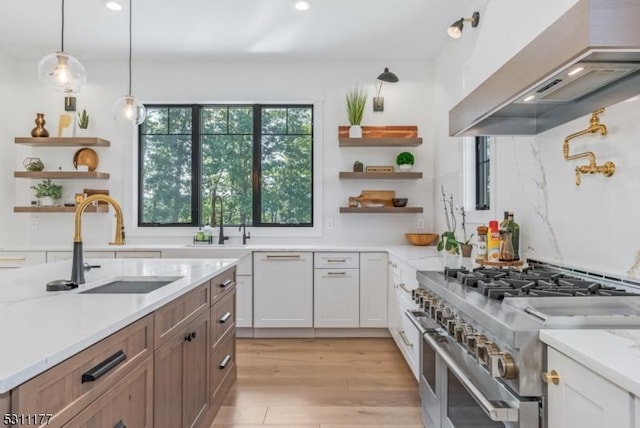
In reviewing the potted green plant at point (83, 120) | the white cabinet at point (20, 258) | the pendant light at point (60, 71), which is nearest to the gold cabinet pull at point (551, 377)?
the pendant light at point (60, 71)

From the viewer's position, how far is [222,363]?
2.50m

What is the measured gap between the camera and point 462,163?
11.2ft

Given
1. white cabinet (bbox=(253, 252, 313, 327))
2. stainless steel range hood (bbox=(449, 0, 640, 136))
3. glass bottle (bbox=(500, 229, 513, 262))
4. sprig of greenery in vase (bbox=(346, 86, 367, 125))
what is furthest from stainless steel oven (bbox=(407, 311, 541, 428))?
sprig of greenery in vase (bbox=(346, 86, 367, 125))

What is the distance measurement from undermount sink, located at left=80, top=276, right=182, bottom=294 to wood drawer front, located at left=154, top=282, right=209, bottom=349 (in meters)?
0.16

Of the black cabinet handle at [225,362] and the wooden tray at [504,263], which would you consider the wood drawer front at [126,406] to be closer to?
the black cabinet handle at [225,362]

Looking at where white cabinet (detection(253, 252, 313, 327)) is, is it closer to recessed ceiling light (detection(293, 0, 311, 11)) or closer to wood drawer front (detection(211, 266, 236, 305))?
wood drawer front (detection(211, 266, 236, 305))

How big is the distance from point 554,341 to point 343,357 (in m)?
2.54

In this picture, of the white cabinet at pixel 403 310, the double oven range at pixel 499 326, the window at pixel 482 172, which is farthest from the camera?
the window at pixel 482 172

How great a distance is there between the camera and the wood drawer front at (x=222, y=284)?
7.63 ft

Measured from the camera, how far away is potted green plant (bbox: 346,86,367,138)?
413 cm

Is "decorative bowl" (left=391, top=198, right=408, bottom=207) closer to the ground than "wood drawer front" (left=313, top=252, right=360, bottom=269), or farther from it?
farther from it

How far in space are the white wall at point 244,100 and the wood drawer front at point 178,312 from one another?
225cm

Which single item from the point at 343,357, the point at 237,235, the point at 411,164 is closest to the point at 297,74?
the point at 411,164

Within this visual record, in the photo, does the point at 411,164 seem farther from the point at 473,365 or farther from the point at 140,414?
the point at 140,414
